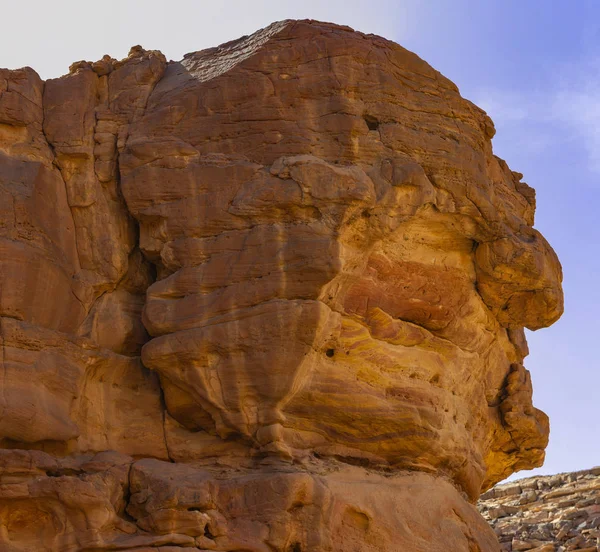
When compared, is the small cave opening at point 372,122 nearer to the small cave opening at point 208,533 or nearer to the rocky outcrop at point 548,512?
the small cave opening at point 208,533

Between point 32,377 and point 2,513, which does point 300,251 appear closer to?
point 32,377

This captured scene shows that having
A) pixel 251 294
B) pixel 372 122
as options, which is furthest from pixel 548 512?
pixel 251 294

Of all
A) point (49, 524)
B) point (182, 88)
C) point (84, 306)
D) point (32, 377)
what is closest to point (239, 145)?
point (182, 88)

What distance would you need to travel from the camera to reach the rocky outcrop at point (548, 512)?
117 feet

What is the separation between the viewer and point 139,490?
14.5 metres

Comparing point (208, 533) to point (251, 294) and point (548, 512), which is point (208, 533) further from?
point (548, 512)

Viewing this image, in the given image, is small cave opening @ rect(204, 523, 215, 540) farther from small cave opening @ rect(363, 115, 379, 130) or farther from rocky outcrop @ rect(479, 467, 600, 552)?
rocky outcrop @ rect(479, 467, 600, 552)

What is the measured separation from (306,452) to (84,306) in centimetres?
359

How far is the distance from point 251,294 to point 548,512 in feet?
86.9

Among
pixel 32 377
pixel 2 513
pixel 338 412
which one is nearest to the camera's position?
pixel 2 513

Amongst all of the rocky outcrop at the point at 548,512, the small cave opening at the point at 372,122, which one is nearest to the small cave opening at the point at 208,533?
the small cave opening at the point at 372,122

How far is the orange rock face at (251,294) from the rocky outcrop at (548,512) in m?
19.0

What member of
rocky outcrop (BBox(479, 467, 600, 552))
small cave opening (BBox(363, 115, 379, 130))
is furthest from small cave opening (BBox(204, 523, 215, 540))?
rocky outcrop (BBox(479, 467, 600, 552))

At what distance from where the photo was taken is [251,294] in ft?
50.0
